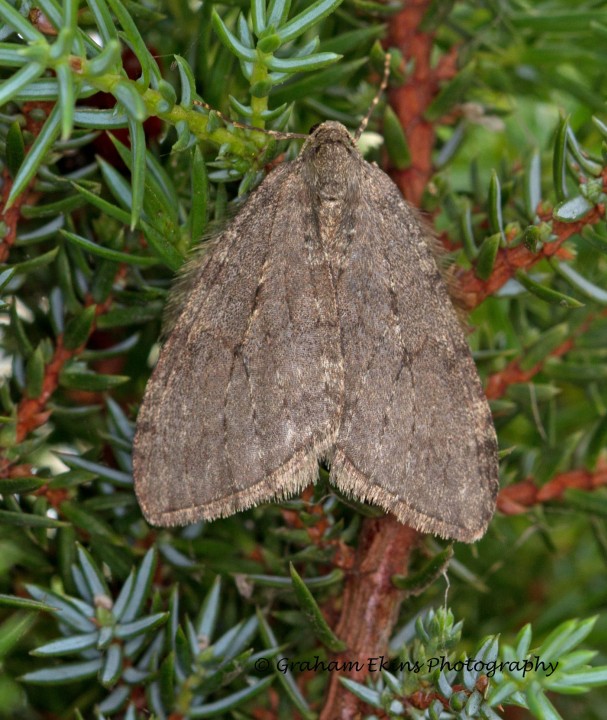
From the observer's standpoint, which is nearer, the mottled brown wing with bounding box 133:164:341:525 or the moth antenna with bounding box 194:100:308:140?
the moth antenna with bounding box 194:100:308:140

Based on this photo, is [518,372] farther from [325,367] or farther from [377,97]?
[377,97]

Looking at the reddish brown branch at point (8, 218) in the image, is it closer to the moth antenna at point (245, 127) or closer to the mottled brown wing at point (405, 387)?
the moth antenna at point (245, 127)

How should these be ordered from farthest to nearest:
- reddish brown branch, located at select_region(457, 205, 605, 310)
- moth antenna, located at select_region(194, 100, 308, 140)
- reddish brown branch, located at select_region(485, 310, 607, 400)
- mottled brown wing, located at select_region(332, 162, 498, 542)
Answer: reddish brown branch, located at select_region(485, 310, 607, 400)
mottled brown wing, located at select_region(332, 162, 498, 542)
reddish brown branch, located at select_region(457, 205, 605, 310)
moth antenna, located at select_region(194, 100, 308, 140)

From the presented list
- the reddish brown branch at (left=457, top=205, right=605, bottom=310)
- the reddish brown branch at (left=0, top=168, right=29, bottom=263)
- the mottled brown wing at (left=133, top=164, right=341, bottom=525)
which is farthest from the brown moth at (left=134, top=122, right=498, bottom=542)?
the reddish brown branch at (left=0, top=168, right=29, bottom=263)

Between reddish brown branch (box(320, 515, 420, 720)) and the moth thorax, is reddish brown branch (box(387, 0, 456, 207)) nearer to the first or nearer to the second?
the moth thorax

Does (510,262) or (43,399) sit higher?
(510,262)

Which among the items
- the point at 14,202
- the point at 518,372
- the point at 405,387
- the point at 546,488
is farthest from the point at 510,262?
the point at 14,202

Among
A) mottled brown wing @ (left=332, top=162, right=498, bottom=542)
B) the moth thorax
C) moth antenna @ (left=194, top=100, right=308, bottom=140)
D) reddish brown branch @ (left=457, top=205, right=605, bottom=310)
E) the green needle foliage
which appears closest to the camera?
the green needle foliage
